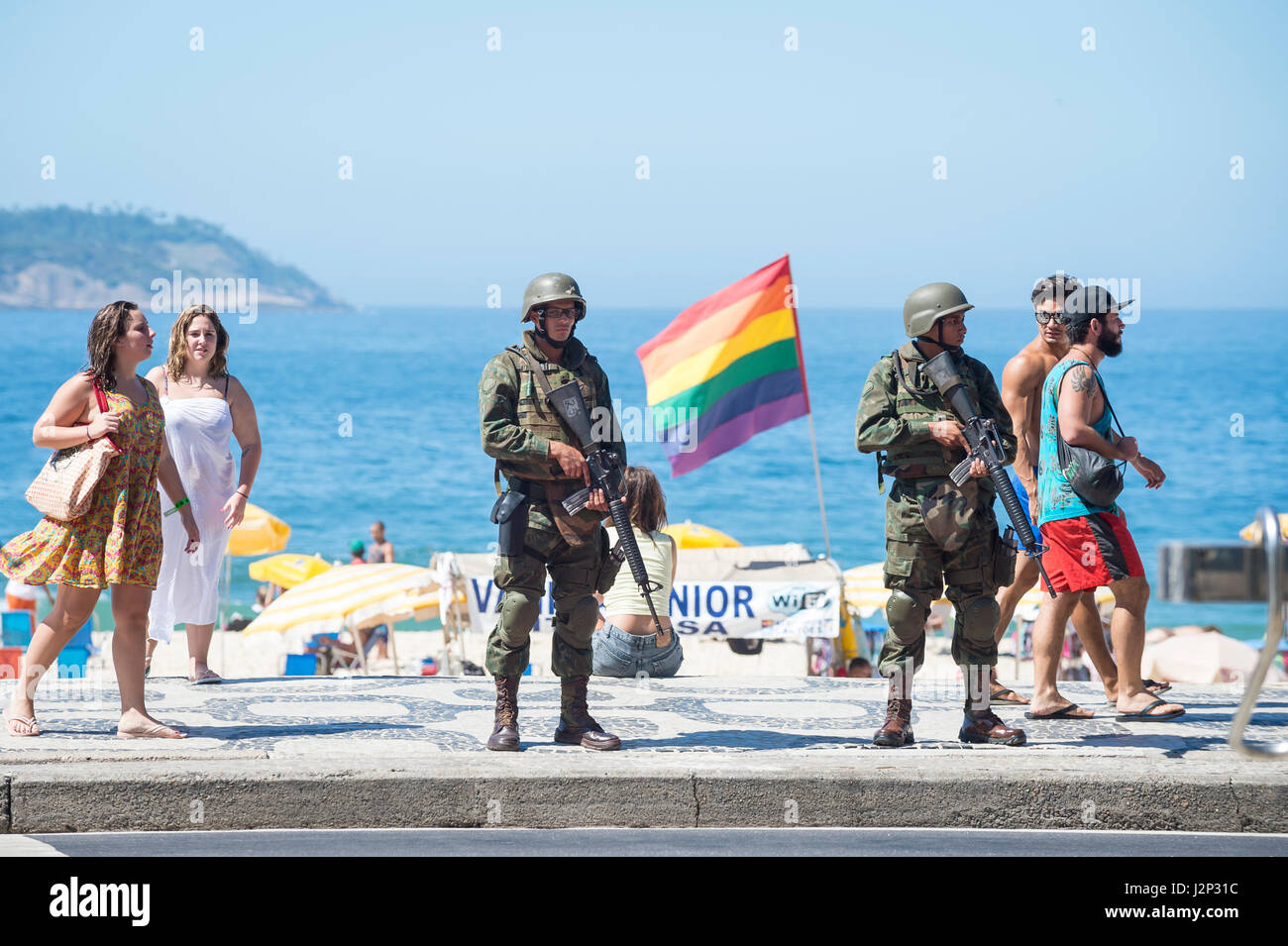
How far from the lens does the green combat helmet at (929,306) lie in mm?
5941

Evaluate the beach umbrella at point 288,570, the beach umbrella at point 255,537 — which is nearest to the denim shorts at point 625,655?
the beach umbrella at point 288,570

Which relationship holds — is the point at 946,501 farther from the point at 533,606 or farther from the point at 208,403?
the point at 208,403

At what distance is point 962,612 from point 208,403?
3.92 m

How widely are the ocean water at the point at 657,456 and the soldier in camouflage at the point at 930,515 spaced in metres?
10.1

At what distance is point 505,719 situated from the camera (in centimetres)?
591

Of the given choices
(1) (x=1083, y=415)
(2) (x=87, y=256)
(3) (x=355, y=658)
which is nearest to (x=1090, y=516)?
(1) (x=1083, y=415)

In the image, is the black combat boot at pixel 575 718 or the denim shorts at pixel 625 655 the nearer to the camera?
the black combat boot at pixel 575 718

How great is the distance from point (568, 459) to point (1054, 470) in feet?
7.30

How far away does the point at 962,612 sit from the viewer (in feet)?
19.9

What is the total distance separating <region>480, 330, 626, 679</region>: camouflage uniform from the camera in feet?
19.2

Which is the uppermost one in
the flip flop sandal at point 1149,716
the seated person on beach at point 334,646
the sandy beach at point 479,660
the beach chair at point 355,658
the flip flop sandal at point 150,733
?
the flip flop sandal at point 1149,716

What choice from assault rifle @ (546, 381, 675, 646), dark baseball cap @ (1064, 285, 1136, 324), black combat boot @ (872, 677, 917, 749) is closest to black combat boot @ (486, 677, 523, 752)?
assault rifle @ (546, 381, 675, 646)

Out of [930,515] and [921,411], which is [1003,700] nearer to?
[930,515]

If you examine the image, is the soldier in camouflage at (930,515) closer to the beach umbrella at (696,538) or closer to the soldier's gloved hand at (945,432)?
the soldier's gloved hand at (945,432)
